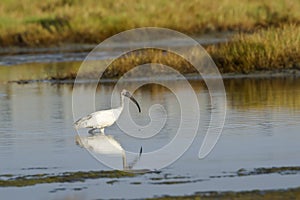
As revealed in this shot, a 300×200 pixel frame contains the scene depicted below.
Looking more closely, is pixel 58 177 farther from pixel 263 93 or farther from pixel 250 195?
pixel 263 93

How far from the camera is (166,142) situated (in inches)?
603

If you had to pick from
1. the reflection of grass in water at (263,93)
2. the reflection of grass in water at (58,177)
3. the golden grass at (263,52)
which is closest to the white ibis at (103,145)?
the reflection of grass in water at (58,177)

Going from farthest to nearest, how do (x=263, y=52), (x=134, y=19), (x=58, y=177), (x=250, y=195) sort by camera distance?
(x=134, y=19) < (x=263, y=52) < (x=58, y=177) < (x=250, y=195)

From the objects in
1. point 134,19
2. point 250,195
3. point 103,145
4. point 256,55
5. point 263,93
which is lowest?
point 250,195

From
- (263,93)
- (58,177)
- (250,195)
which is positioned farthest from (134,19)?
(250,195)

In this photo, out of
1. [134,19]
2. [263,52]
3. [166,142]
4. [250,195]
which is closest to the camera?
[250,195]

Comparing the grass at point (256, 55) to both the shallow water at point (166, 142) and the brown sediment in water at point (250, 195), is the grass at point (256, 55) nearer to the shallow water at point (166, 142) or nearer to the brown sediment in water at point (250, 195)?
the shallow water at point (166, 142)

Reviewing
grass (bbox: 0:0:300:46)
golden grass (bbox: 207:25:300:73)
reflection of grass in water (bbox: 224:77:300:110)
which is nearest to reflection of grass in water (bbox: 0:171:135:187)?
reflection of grass in water (bbox: 224:77:300:110)

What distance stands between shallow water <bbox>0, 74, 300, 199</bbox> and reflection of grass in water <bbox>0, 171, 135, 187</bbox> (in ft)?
0.68

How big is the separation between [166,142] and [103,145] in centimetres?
89

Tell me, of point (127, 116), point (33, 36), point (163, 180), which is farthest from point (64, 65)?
point (163, 180)

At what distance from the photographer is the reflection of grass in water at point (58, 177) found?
41.0ft

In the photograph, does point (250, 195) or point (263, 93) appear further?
point (263, 93)

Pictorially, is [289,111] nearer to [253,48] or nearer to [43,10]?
[253,48]
